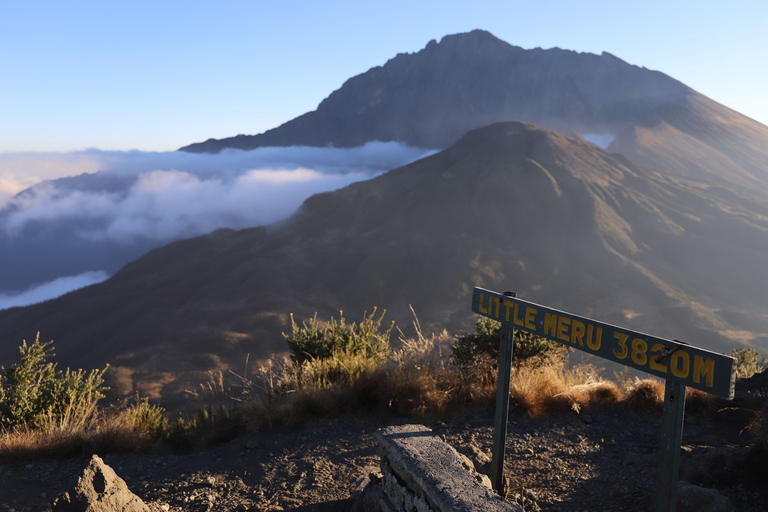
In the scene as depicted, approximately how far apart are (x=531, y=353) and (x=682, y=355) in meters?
4.08

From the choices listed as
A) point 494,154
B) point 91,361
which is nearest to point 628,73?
point 494,154

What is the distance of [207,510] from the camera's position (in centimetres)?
397

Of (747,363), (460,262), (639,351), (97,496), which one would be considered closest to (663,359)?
(639,351)

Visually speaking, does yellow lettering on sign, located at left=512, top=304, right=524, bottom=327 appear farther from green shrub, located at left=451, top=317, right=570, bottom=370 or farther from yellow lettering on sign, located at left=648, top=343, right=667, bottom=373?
green shrub, located at left=451, top=317, right=570, bottom=370

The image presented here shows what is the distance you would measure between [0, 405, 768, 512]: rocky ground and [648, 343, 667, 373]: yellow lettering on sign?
1797mm

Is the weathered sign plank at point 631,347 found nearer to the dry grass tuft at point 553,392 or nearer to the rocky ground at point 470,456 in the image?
the rocky ground at point 470,456

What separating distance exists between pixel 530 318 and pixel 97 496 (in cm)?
311

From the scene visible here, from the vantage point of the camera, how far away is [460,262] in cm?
6888

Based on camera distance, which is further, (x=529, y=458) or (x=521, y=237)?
(x=521, y=237)

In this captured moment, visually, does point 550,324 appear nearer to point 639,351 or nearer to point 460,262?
point 639,351

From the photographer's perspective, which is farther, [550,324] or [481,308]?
[481,308]

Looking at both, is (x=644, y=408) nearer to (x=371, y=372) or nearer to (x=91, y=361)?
(x=371, y=372)

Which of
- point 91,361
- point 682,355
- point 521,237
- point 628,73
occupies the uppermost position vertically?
point 628,73

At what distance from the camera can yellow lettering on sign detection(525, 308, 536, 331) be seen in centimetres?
340
